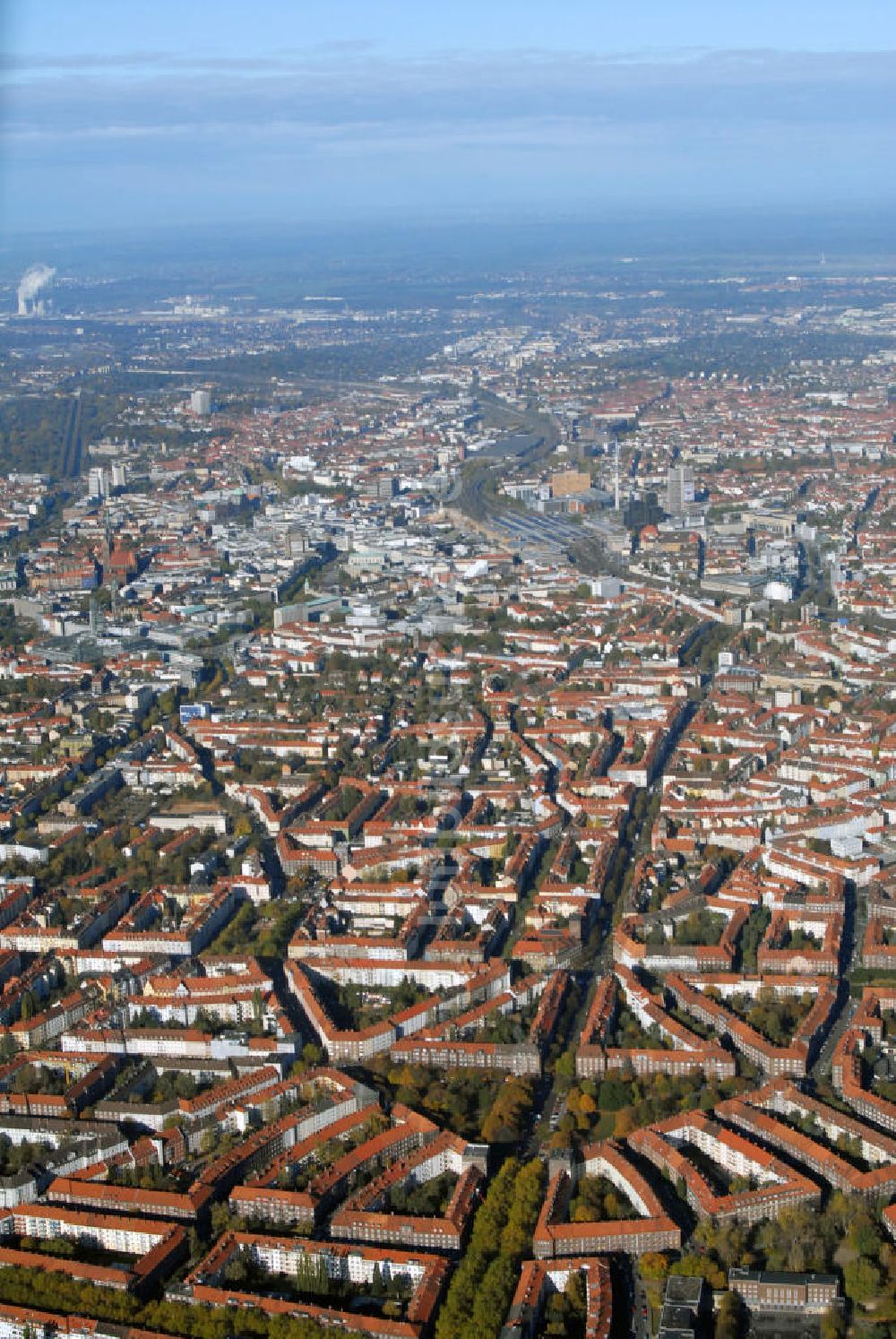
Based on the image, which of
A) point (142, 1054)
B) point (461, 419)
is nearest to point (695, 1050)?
point (142, 1054)

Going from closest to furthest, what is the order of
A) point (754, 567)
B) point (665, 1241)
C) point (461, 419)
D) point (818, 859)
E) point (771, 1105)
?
point (665, 1241) → point (771, 1105) → point (818, 859) → point (754, 567) → point (461, 419)

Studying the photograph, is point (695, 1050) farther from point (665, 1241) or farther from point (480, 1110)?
point (665, 1241)

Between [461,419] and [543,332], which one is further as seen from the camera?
[543,332]

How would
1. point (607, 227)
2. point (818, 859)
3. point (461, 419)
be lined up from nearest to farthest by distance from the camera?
1. point (818, 859)
2. point (461, 419)
3. point (607, 227)

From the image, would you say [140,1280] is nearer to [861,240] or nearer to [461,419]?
[461,419]

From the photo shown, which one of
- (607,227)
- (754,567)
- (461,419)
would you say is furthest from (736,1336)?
(607,227)

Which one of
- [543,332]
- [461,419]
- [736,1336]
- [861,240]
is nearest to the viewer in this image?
[736,1336]
